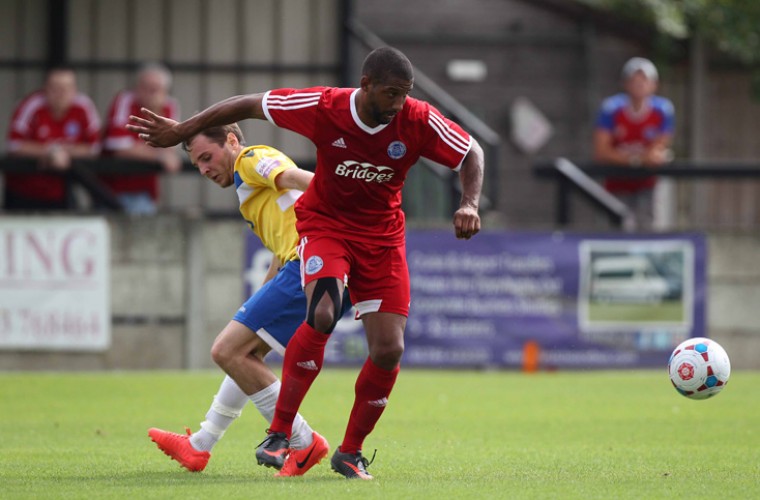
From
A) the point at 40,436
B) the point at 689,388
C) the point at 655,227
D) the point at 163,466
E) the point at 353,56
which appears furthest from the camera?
the point at 353,56

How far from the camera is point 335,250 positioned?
7.22 m

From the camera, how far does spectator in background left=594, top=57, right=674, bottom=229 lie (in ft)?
52.4

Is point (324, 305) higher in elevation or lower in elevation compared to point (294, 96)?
lower

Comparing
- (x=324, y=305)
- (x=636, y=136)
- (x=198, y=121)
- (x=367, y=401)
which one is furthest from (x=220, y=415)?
(x=636, y=136)

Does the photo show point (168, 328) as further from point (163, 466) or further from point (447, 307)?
point (163, 466)

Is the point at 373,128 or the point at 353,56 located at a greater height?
the point at 353,56

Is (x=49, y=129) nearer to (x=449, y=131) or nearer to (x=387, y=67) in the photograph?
(x=449, y=131)

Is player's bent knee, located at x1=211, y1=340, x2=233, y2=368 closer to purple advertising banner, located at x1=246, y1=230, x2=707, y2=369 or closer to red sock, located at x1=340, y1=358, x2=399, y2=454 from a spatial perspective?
red sock, located at x1=340, y1=358, x2=399, y2=454

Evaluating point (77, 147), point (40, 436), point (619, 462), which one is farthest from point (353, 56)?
point (619, 462)

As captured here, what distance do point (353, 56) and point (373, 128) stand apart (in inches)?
417

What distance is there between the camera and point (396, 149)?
723 centimetres

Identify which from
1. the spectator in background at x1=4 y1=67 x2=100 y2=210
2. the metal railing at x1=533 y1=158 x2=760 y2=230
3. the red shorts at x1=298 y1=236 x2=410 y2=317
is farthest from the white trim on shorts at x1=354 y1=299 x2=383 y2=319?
the metal railing at x1=533 y1=158 x2=760 y2=230

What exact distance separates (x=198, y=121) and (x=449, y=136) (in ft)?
4.15

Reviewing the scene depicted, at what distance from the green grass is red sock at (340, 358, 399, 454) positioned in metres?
0.23
